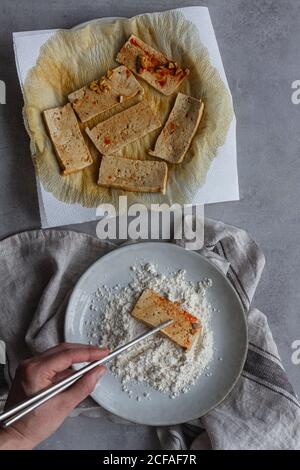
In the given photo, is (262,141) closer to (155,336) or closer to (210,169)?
(210,169)

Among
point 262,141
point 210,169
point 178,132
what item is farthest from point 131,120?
point 262,141

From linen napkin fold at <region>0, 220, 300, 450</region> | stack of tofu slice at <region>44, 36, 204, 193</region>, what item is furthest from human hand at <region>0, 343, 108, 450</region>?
stack of tofu slice at <region>44, 36, 204, 193</region>

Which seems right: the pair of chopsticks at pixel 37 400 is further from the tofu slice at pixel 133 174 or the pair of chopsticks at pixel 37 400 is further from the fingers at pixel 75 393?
the tofu slice at pixel 133 174

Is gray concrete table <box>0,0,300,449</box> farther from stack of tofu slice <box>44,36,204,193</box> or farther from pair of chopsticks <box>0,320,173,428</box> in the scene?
pair of chopsticks <box>0,320,173,428</box>

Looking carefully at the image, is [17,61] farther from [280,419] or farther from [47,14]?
[280,419]
